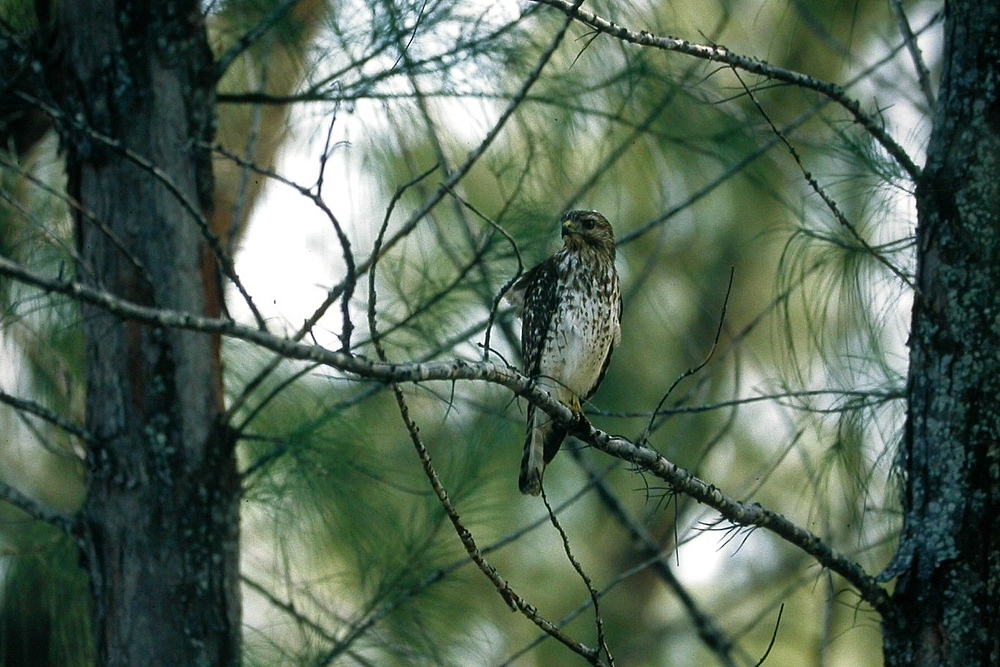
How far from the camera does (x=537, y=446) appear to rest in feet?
11.1

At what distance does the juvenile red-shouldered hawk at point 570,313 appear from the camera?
11.2ft

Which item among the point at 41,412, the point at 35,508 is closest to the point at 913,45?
the point at 41,412

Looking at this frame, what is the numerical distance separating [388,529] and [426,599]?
8.6 inches

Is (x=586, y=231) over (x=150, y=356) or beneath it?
over

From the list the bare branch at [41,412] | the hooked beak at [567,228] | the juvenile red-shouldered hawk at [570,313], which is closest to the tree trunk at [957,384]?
the hooked beak at [567,228]

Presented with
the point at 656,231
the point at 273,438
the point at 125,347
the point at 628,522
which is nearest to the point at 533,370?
the point at 628,522

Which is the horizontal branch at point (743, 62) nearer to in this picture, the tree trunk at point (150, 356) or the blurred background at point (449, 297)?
the blurred background at point (449, 297)

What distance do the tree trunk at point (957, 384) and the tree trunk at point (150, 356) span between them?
141cm

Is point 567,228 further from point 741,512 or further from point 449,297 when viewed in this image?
point 741,512

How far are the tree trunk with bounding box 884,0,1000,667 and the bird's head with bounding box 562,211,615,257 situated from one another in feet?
3.80

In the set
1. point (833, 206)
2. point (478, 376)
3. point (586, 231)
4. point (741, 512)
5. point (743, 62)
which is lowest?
point (478, 376)

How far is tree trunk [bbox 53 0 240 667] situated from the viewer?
8.39 ft

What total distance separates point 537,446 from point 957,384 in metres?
1.38

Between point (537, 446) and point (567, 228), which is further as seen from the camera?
point (537, 446)
